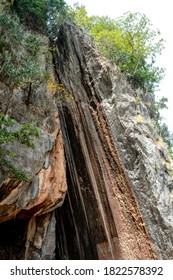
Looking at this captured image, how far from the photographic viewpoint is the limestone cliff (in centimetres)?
789

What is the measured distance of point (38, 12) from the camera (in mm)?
12492

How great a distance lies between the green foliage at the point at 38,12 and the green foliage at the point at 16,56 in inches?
99.0

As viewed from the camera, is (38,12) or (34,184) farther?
(38,12)

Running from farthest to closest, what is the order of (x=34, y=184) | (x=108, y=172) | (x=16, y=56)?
(x=108, y=172)
(x=16, y=56)
(x=34, y=184)

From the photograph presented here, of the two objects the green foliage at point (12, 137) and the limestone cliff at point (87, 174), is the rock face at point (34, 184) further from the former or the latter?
the green foliage at point (12, 137)

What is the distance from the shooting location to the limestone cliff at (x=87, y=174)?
7.89 metres

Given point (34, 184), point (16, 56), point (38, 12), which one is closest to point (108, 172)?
point (34, 184)

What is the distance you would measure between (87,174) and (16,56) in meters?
5.19

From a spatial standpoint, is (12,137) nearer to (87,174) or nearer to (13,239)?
(13,239)

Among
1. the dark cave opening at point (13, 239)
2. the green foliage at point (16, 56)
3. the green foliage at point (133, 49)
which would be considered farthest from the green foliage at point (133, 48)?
the dark cave opening at point (13, 239)

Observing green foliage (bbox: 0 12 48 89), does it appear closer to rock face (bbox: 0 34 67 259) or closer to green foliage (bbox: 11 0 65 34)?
rock face (bbox: 0 34 67 259)

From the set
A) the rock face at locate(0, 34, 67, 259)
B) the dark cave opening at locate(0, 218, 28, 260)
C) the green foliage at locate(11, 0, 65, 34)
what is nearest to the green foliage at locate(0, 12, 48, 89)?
the rock face at locate(0, 34, 67, 259)
